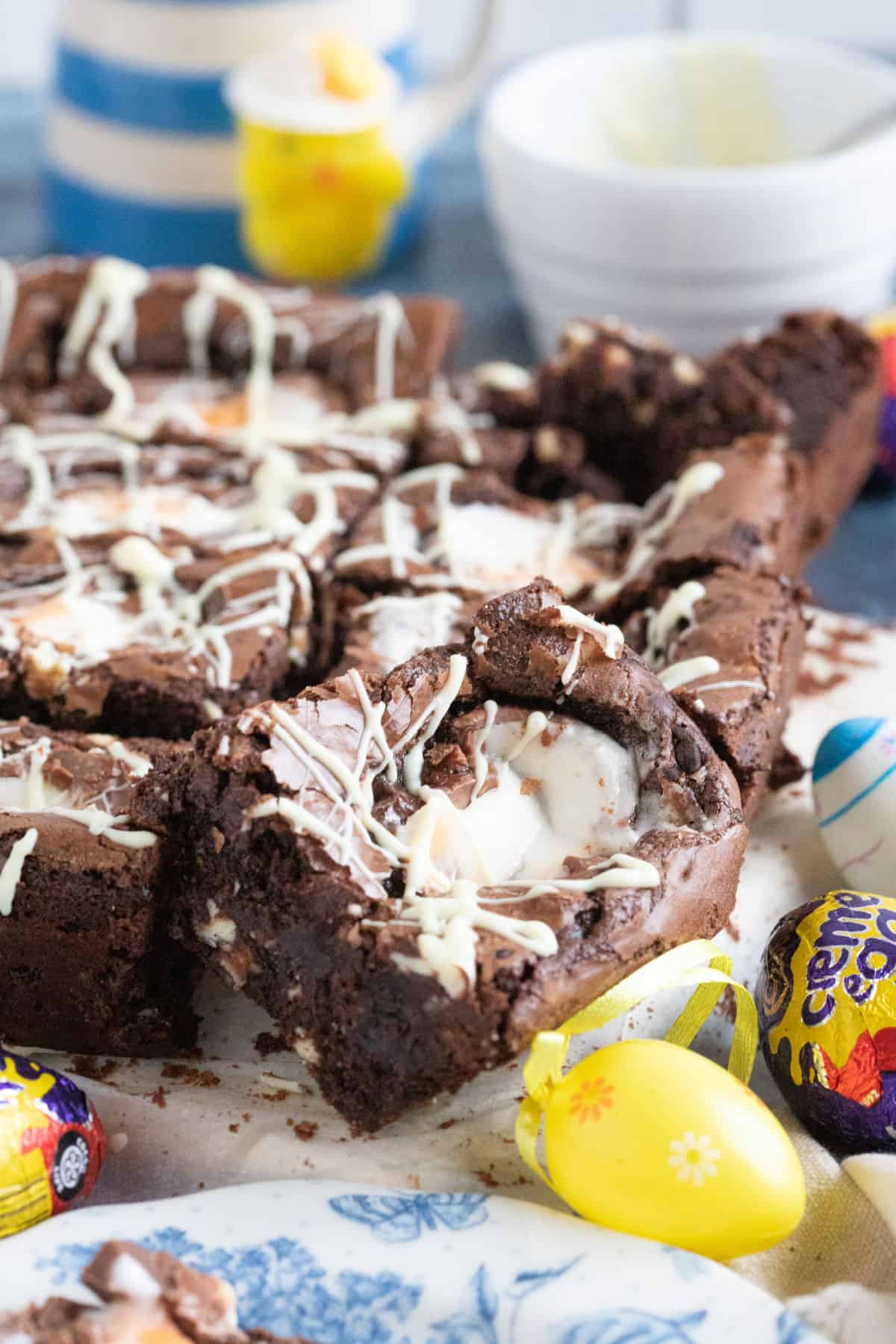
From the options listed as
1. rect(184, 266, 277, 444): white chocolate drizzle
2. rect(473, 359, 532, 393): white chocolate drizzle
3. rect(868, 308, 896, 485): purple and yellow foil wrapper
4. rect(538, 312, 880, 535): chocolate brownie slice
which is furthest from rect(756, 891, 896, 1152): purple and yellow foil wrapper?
rect(184, 266, 277, 444): white chocolate drizzle

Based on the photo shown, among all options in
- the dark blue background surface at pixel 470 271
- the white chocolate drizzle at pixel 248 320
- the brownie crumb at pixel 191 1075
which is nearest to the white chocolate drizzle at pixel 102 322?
the white chocolate drizzle at pixel 248 320

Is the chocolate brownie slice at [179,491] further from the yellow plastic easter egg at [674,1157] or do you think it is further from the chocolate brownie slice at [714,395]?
the yellow plastic easter egg at [674,1157]

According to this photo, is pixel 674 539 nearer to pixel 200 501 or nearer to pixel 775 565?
pixel 775 565

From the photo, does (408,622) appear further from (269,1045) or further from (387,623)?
(269,1045)

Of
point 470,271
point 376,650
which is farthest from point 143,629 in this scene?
point 470,271

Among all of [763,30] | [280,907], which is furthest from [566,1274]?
[763,30]
